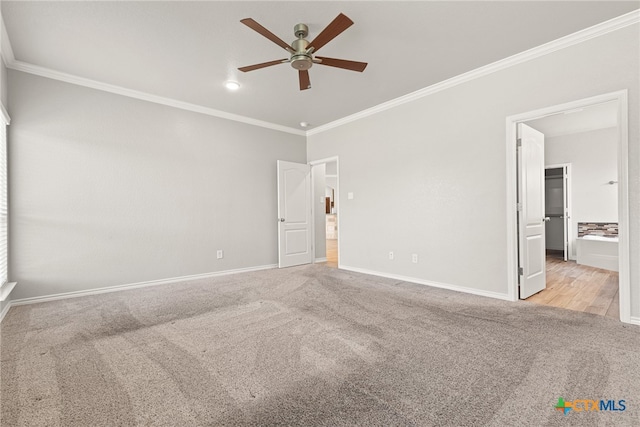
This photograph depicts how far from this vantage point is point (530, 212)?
11.4 feet

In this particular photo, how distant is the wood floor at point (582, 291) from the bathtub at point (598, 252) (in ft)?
0.76

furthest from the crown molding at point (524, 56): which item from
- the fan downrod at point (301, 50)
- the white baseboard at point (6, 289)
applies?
the white baseboard at point (6, 289)

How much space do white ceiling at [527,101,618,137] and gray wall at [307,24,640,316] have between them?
1.86m

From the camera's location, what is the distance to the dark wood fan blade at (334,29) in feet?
6.69

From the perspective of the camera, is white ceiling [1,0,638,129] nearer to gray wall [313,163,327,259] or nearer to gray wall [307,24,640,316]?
gray wall [307,24,640,316]

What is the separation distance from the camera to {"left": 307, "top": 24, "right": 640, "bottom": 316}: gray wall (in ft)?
8.69

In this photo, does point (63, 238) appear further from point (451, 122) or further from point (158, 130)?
point (451, 122)

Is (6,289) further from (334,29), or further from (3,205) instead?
(334,29)

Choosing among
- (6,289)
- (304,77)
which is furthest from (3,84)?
(304,77)

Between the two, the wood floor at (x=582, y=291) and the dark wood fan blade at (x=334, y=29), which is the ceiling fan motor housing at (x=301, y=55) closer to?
the dark wood fan blade at (x=334, y=29)

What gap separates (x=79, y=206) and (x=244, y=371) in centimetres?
329

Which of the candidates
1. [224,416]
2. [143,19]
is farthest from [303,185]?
[224,416]

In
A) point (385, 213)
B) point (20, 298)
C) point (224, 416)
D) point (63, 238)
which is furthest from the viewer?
point (385, 213)

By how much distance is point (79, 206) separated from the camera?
3.57 metres
